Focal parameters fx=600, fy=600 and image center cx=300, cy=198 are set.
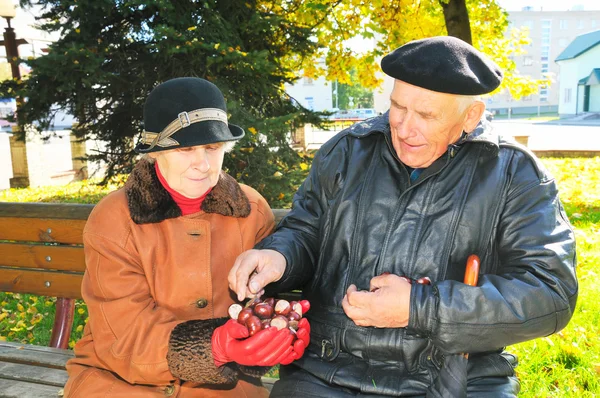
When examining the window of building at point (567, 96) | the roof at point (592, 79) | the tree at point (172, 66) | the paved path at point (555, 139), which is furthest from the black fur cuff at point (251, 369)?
the window of building at point (567, 96)

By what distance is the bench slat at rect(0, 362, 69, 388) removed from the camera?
279cm

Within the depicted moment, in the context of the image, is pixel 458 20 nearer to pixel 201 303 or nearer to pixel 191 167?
pixel 191 167

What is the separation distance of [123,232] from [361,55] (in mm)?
7991

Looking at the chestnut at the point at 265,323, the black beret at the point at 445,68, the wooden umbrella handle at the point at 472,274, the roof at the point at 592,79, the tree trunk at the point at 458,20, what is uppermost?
the roof at the point at 592,79

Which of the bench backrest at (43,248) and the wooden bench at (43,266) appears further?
the bench backrest at (43,248)

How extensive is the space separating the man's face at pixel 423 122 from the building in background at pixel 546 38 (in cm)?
8025

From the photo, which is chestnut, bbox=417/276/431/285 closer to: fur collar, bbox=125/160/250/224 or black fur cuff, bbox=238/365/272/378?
black fur cuff, bbox=238/365/272/378

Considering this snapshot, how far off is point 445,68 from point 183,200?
110cm

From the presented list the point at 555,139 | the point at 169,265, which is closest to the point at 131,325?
the point at 169,265

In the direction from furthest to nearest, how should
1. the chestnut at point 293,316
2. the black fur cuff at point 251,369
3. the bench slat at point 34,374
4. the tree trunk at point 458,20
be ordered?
the tree trunk at point 458,20 < the bench slat at point 34,374 < the black fur cuff at point 251,369 < the chestnut at point 293,316

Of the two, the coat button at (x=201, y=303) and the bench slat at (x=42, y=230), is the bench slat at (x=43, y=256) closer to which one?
the bench slat at (x=42, y=230)

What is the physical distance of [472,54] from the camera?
205 centimetres

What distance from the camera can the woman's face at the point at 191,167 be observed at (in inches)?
88.0

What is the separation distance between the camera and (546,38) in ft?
283
